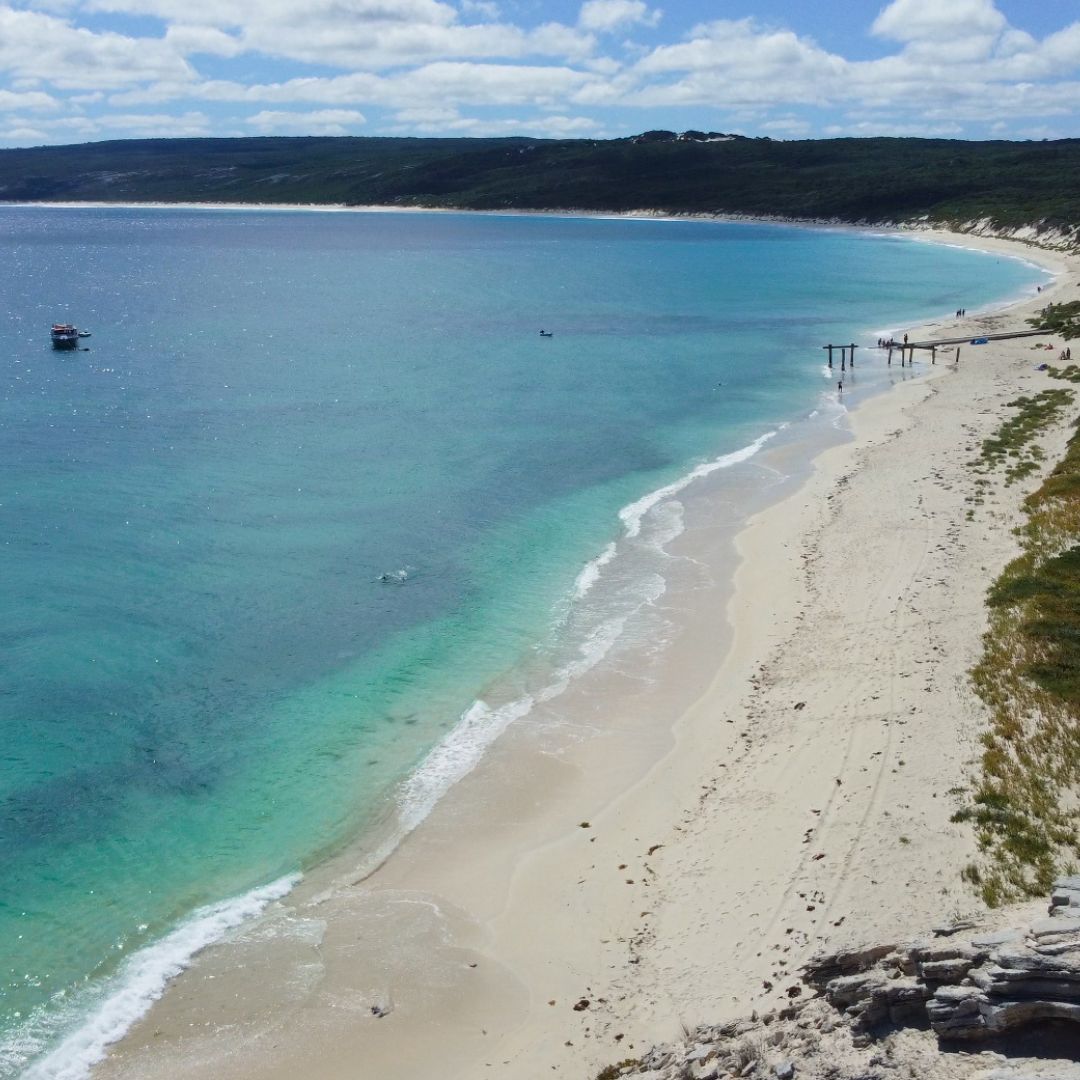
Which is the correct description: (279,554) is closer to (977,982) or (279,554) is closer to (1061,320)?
(977,982)

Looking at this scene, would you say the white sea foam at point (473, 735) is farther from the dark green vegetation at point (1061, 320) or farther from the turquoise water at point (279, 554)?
the dark green vegetation at point (1061, 320)

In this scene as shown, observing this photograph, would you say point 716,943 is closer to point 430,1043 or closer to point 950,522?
point 430,1043

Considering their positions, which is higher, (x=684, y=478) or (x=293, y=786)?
(x=684, y=478)

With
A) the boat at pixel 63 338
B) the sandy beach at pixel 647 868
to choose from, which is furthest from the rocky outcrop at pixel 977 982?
the boat at pixel 63 338

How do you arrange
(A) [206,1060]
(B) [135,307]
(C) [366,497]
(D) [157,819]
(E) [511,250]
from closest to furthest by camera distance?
(A) [206,1060] < (D) [157,819] < (C) [366,497] < (B) [135,307] < (E) [511,250]

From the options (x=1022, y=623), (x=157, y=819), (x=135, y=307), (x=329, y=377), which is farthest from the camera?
(x=135, y=307)

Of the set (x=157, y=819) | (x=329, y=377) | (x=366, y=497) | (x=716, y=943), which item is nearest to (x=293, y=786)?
(x=157, y=819)

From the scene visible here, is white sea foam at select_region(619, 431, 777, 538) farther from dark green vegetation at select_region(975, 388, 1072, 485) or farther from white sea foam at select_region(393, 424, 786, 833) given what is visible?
dark green vegetation at select_region(975, 388, 1072, 485)
